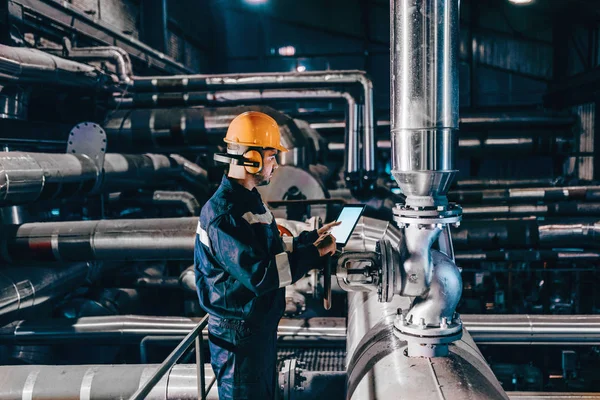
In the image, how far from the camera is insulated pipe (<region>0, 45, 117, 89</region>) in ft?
11.5

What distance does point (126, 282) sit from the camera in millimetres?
4727

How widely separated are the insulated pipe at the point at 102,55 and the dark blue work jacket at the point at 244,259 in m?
4.38

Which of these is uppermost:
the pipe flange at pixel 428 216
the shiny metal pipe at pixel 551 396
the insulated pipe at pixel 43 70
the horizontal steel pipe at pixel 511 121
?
the insulated pipe at pixel 43 70

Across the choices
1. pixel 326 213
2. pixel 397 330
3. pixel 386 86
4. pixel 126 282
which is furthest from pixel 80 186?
pixel 386 86

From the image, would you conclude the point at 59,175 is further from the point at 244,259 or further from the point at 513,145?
the point at 513,145

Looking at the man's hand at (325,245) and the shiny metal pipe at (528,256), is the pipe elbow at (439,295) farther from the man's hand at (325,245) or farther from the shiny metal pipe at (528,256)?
the shiny metal pipe at (528,256)

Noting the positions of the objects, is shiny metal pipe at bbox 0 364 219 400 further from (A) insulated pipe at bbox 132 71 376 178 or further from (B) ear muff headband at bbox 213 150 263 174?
(A) insulated pipe at bbox 132 71 376 178

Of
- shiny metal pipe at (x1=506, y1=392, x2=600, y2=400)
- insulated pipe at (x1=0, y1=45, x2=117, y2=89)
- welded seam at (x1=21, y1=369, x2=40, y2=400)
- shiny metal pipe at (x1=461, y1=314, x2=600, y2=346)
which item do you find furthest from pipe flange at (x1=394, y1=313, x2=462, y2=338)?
insulated pipe at (x1=0, y1=45, x2=117, y2=89)

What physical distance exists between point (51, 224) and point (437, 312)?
2.90 m

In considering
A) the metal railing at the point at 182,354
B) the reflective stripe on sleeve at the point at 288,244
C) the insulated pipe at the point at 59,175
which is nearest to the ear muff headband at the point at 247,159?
the reflective stripe on sleeve at the point at 288,244

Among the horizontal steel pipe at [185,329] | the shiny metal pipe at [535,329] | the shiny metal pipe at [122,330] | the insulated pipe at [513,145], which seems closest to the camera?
the shiny metal pipe at [535,329]

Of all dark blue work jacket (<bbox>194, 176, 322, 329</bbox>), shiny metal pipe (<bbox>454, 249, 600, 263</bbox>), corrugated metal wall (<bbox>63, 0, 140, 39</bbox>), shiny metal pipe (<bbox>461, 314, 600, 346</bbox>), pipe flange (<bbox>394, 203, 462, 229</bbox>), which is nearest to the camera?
pipe flange (<bbox>394, 203, 462, 229</bbox>)

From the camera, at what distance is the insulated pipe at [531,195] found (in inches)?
224

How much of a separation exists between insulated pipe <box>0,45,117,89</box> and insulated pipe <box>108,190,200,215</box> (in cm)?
137
